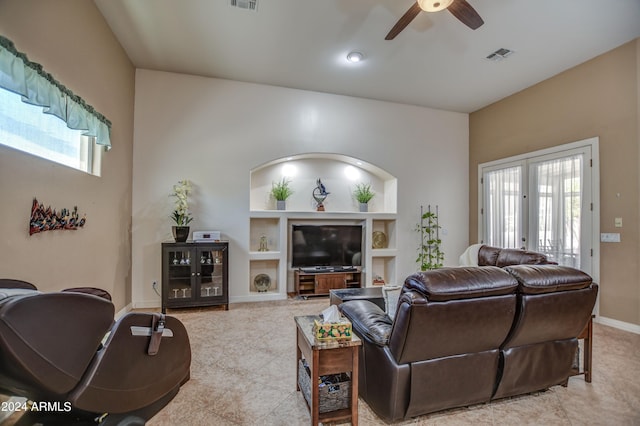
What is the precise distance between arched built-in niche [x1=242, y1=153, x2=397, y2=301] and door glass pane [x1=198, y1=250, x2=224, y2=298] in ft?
1.81

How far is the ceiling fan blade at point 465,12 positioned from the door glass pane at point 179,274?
4.03 metres

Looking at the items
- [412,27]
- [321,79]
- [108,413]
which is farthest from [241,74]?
[108,413]

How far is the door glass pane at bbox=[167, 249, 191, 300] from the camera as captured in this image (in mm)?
4031

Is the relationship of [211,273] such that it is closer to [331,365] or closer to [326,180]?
[326,180]

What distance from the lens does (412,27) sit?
11.1 ft

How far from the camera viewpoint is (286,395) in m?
2.17

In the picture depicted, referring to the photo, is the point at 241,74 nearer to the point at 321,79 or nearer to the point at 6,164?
the point at 321,79

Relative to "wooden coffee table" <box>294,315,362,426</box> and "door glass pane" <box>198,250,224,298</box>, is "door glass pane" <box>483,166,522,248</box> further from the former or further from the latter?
"door glass pane" <box>198,250,224,298</box>

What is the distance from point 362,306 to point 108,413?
1.59 metres

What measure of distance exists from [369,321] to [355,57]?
3464 mm

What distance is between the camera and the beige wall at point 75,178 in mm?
1970

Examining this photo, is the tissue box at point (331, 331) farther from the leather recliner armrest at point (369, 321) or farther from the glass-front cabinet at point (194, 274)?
the glass-front cabinet at point (194, 274)

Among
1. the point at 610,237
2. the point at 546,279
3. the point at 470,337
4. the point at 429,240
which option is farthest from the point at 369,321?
the point at 429,240

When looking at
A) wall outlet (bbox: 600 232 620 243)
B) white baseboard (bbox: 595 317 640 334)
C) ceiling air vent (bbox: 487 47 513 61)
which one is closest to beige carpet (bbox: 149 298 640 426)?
white baseboard (bbox: 595 317 640 334)
